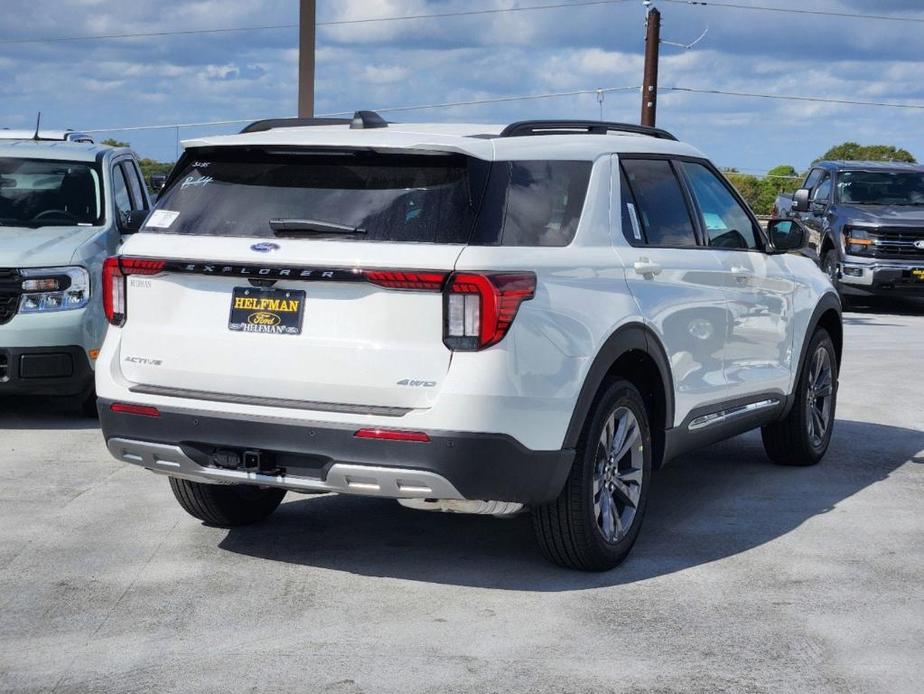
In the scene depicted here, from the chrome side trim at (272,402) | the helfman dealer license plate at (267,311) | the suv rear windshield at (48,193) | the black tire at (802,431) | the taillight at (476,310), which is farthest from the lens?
the suv rear windshield at (48,193)

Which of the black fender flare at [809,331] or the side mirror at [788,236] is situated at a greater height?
the side mirror at [788,236]

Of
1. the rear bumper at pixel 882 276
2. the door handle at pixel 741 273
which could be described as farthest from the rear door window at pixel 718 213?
the rear bumper at pixel 882 276

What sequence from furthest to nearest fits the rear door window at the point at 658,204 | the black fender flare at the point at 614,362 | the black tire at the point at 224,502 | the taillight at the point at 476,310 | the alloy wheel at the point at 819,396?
the alloy wheel at the point at 819,396, the black tire at the point at 224,502, the rear door window at the point at 658,204, the black fender flare at the point at 614,362, the taillight at the point at 476,310

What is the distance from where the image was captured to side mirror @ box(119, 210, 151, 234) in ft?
30.9

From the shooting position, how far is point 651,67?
3428 centimetres

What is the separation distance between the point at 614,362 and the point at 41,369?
4.73 m

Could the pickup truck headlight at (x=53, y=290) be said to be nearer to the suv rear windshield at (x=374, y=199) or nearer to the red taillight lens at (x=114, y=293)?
the red taillight lens at (x=114, y=293)

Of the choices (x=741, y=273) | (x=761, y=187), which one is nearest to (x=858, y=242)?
(x=741, y=273)

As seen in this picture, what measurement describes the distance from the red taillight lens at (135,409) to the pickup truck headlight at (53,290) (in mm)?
3887

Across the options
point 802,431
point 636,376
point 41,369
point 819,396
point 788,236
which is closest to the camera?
point 636,376

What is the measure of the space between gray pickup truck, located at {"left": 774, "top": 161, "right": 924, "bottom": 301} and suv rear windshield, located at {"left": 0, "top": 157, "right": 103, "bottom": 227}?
11.0m

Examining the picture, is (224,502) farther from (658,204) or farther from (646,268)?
(658,204)

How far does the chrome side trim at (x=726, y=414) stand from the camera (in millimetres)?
7051

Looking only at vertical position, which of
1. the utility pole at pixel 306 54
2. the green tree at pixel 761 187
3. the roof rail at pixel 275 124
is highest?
the utility pole at pixel 306 54
